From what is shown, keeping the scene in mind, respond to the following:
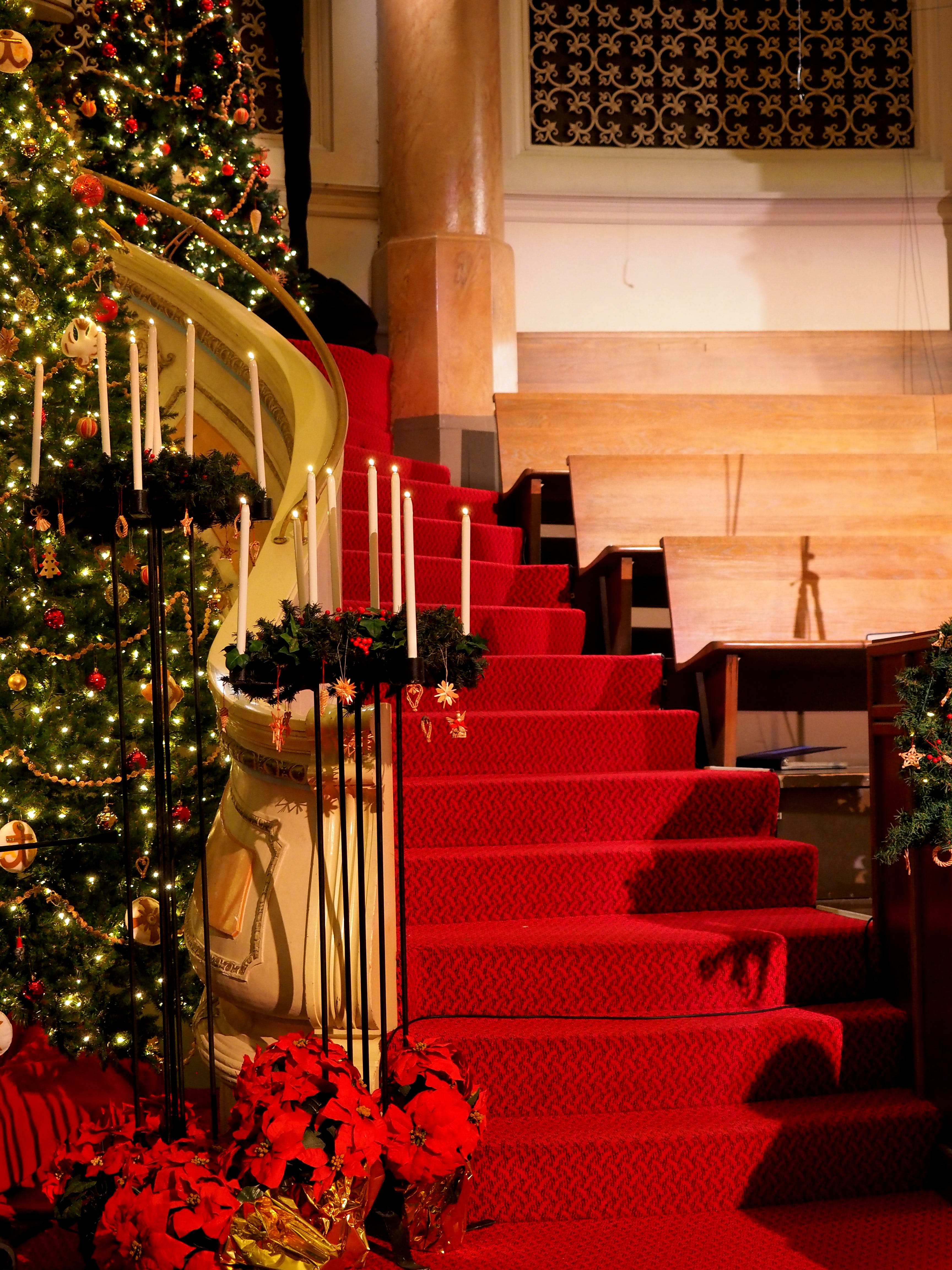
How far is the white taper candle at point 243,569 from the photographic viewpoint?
176cm

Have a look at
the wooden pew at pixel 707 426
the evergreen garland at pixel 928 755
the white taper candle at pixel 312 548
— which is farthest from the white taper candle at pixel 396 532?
the wooden pew at pixel 707 426

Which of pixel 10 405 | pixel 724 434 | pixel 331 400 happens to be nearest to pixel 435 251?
pixel 724 434

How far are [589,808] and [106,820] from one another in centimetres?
122

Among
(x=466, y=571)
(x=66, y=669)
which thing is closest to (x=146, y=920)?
(x=66, y=669)

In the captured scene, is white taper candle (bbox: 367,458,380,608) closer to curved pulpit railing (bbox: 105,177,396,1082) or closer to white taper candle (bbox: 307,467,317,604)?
white taper candle (bbox: 307,467,317,604)

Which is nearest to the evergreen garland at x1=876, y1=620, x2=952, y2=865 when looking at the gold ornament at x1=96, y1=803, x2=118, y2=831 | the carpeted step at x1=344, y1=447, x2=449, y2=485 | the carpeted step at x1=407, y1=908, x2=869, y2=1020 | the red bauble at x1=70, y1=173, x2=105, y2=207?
the carpeted step at x1=407, y1=908, x2=869, y2=1020

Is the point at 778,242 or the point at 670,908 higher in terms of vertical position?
the point at 778,242

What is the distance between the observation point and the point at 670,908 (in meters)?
2.97

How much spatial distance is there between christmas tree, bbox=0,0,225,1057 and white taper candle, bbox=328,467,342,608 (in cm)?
123

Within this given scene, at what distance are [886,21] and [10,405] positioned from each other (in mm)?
5690

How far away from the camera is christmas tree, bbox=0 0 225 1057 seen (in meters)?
3.05

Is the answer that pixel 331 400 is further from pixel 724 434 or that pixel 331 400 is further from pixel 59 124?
pixel 724 434

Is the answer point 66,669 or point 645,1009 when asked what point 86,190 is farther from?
point 645,1009

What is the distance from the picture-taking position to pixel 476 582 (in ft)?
13.8
